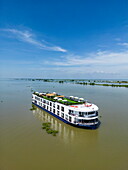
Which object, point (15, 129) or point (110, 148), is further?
point (15, 129)

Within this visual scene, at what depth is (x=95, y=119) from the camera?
2577cm

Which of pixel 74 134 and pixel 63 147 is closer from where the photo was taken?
pixel 63 147

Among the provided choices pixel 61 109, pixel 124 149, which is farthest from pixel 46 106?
pixel 124 149

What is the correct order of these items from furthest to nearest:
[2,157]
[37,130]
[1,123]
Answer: [1,123], [37,130], [2,157]

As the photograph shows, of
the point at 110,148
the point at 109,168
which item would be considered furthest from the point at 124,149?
the point at 109,168

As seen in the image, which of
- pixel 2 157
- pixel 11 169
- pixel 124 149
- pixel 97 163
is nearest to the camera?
pixel 11 169

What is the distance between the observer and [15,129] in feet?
83.6

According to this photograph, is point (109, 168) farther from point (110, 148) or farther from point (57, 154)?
point (57, 154)

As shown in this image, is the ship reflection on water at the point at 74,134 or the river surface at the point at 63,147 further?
the ship reflection on water at the point at 74,134

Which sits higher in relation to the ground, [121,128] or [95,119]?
[95,119]

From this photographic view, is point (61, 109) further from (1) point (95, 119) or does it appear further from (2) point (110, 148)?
(2) point (110, 148)

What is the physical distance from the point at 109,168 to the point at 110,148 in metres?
4.44

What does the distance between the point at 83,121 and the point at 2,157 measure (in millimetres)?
15458

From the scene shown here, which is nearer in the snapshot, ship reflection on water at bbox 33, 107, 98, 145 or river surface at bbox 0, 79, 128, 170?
river surface at bbox 0, 79, 128, 170
